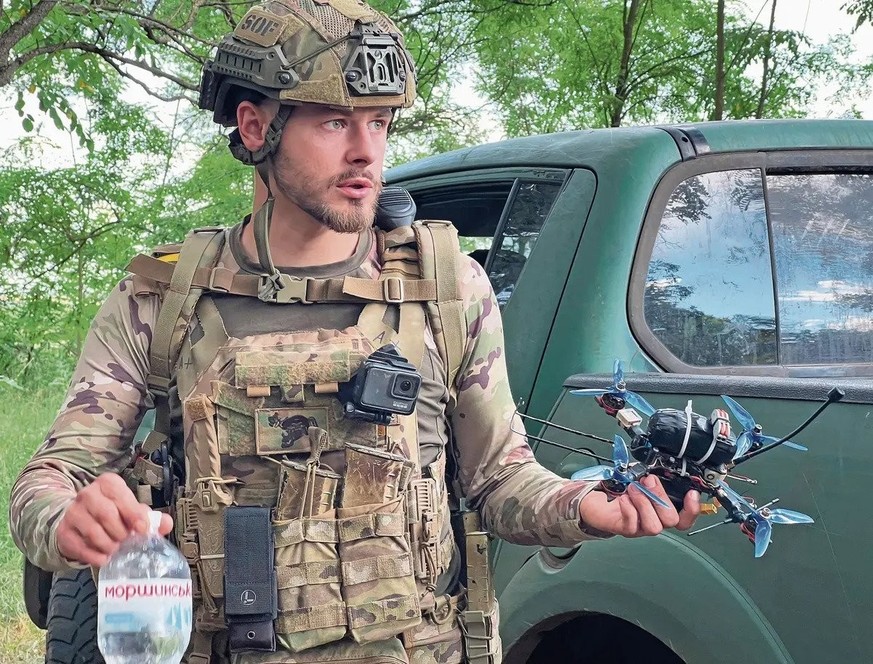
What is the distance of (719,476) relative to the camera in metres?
1.61

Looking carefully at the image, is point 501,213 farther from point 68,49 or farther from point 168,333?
point 68,49

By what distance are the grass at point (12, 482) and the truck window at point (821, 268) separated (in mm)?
3269

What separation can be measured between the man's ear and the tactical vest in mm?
301

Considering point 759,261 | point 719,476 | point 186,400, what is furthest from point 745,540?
point 186,400

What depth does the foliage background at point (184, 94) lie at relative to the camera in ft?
24.4

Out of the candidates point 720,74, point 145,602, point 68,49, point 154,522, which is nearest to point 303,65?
point 154,522

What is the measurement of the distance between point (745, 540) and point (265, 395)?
3.02 ft

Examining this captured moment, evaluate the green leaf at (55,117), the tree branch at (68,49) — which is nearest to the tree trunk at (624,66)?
the tree branch at (68,49)

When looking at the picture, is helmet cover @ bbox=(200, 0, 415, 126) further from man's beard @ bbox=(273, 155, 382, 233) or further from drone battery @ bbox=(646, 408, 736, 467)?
drone battery @ bbox=(646, 408, 736, 467)

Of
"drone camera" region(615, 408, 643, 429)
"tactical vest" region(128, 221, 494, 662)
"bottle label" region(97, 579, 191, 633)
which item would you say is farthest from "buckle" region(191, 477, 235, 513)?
"drone camera" region(615, 408, 643, 429)

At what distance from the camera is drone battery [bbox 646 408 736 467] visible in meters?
1.57

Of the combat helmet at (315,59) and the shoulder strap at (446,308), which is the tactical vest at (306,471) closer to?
the shoulder strap at (446,308)

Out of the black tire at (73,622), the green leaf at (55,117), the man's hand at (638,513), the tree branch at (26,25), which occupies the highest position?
the tree branch at (26,25)

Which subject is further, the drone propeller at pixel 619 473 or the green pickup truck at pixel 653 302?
the green pickup truck at pixel 653 302
